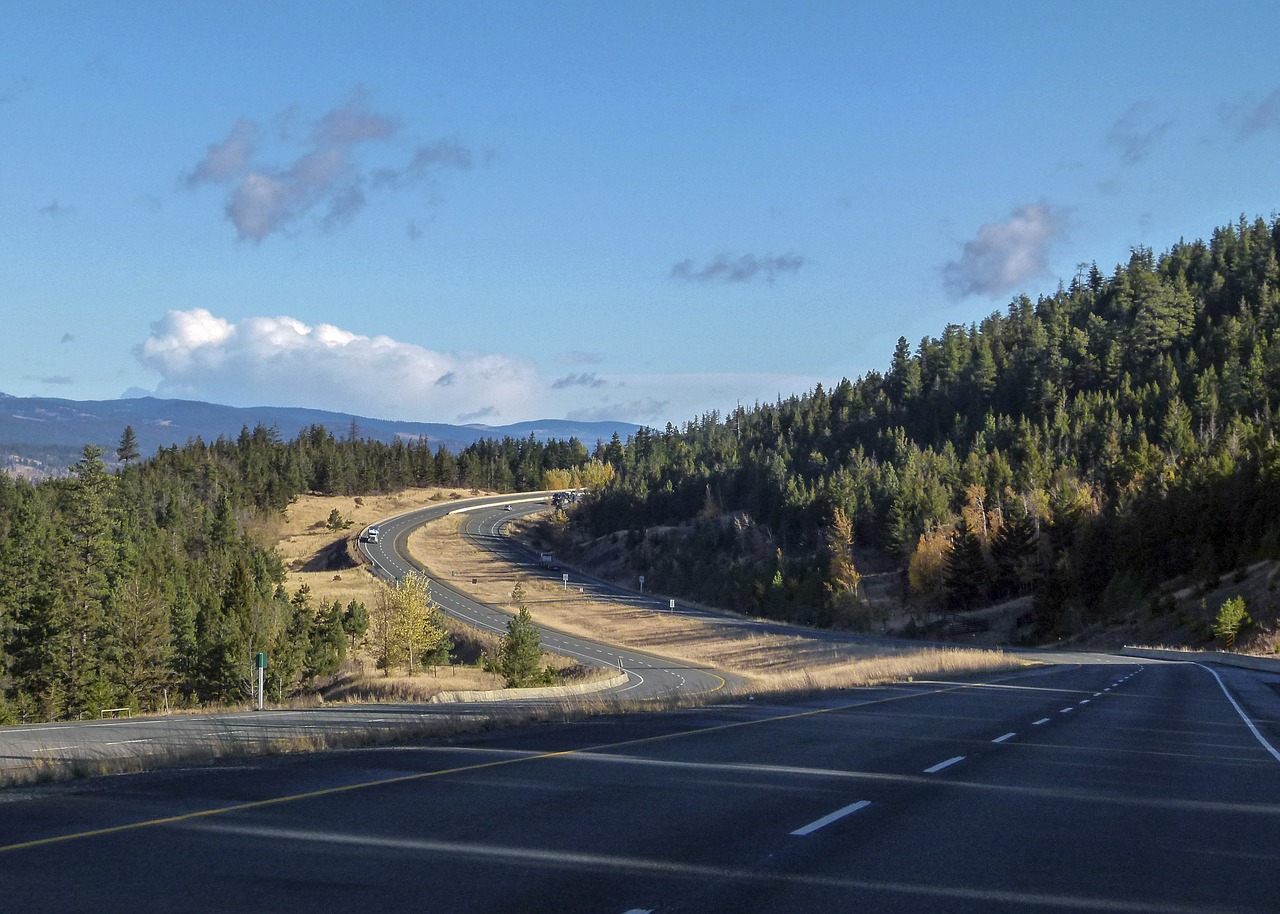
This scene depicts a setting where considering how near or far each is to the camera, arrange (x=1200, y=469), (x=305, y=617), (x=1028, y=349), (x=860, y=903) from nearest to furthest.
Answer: (x=860, y=903)
(x=305, y=617)
(x=1200, y=469)
(x=1028, y=349)

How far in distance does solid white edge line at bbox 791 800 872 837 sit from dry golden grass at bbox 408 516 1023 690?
2039 centimetres

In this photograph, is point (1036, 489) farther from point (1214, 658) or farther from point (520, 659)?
point (520, 659)

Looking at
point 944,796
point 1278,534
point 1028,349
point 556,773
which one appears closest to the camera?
point 944,796

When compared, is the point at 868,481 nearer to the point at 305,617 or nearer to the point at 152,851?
the point at 305,617

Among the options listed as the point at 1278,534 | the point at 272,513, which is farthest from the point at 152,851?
the point at 272,513

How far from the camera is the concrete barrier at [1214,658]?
4797 cm

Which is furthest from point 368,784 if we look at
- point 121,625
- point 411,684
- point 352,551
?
point 352,551

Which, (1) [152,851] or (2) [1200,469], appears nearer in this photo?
(1) [152,851]

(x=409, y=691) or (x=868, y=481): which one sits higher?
(x=868, y=481)

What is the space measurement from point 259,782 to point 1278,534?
81.3 meters

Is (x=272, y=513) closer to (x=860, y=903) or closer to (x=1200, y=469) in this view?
(x=1200, y=469)

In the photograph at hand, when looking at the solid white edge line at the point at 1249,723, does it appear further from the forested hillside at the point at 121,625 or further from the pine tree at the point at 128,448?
the pine tree at the point at 128,448

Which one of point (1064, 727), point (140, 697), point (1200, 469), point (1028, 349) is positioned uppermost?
point (1028, 349)

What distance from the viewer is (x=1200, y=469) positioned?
96.2 m
